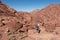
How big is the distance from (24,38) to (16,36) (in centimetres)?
103

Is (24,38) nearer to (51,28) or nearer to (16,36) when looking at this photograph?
(16,36)

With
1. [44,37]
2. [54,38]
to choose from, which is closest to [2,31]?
[44,37]

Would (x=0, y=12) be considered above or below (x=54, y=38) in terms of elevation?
above

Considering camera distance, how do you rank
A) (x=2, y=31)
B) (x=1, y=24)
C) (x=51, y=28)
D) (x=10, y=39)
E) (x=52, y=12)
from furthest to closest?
(x=52, y=12) → (x=51, y=28) → (x=1, y=24) → (x=2, y=31) → (x=10, y=39)

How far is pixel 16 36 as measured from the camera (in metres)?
17.3

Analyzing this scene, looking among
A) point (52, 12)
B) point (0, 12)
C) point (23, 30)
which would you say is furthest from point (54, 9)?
point (23, 30)

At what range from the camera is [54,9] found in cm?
4981

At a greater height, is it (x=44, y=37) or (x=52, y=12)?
(x=52, y=12)

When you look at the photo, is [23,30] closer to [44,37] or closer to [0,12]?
[44,37]

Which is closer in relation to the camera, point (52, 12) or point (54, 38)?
point (54, 38)

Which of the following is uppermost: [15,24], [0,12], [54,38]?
[0,12]

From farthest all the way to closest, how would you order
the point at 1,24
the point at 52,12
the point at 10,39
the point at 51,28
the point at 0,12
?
the point at 52,12
the point at 0,12
the point at 51,28
the point at 1,24
the point at 10,39

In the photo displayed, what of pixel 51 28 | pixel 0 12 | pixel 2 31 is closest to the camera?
pixel 2 31

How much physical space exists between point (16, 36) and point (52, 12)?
110 feet
